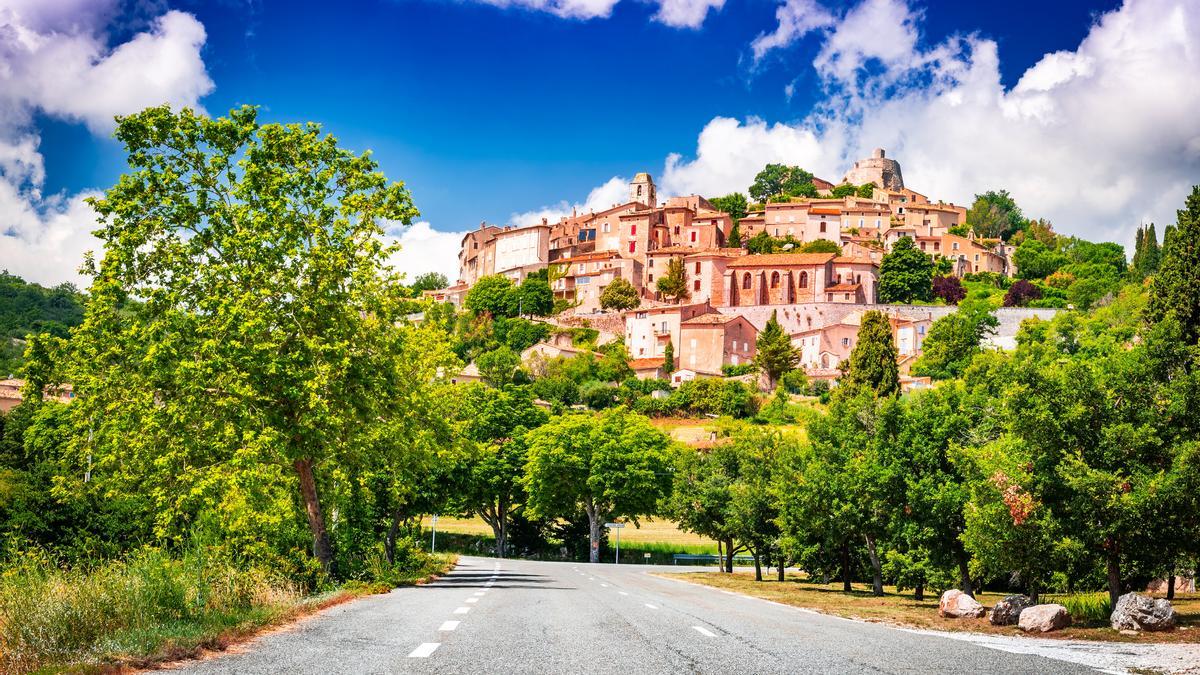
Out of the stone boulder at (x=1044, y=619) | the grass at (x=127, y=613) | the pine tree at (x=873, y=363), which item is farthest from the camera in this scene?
the pine tree at (x=873, y=363)

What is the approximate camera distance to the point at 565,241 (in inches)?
6644

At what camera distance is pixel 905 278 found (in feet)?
461

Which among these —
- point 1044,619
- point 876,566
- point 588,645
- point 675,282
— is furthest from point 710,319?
point 588,645

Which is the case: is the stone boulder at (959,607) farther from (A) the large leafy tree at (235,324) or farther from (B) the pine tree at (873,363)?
(B) the pine tree at (873,363)

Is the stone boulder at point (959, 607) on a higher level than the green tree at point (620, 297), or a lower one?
lower

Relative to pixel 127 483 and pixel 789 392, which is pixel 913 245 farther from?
pixel 127 483

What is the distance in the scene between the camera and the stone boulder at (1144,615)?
1669 centimetres

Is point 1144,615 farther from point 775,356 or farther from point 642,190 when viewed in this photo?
point 642,190

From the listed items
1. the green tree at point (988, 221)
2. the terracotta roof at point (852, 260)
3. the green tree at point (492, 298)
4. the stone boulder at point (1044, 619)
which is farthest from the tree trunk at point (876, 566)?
the green tree at point (988, 221)

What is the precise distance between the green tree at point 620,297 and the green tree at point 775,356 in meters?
27.1

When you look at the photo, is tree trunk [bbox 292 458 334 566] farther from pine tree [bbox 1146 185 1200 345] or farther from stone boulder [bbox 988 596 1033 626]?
pine tree [bbox 1146 185 1200 345]

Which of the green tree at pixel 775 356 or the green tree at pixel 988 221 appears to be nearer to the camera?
the green tree at pixel 775 356

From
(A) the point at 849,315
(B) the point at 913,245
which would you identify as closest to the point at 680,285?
(A) the point at 849,315

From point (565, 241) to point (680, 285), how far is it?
2964 centimetres
